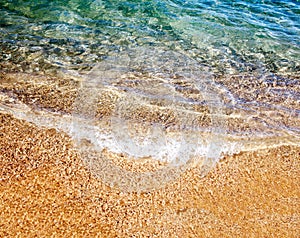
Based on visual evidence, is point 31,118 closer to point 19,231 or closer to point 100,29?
point 19,231

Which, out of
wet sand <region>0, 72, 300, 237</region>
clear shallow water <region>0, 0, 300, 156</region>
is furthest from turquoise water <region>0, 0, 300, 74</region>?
wet sand <region>0, 72, 300, 237</region>

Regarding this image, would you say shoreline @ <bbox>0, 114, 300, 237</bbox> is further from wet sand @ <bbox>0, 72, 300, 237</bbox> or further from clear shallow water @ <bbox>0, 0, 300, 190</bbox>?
clear shallow water @ <bbox>0, 0, 300, 190</bbox>

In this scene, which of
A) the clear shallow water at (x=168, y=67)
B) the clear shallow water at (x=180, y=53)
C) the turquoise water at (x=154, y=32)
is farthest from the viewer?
the turquoise water at (x=154, y=32)

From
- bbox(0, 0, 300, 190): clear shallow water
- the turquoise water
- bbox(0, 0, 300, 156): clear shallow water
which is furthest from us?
the turquoise water

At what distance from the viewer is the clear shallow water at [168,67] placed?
4609mm

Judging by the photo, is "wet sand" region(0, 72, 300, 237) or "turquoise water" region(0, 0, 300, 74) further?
"turquoise water" region(0, 0, 300, 74)

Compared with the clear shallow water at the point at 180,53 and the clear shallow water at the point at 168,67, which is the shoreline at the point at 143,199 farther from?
the clear shallow water at the point at 180,53

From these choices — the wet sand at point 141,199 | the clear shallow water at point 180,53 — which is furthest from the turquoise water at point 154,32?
the wet sand at point 141,199

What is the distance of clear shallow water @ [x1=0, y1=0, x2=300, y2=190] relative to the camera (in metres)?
4.61

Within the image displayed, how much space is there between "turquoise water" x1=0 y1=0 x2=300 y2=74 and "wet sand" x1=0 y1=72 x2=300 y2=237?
8.39 feet

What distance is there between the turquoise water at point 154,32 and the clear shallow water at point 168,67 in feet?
0.07

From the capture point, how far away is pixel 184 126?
15.7 ft

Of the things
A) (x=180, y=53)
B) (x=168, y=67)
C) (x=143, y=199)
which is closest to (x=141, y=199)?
(x=143, y=199)

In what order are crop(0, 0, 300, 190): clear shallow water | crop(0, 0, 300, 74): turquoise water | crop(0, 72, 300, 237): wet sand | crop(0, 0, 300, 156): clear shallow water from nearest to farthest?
crop(0, 72, 300, 237): wet sand → crop(0, 0, 300, 190): clear shallow water → crop(0, 0, 300, 156): clear shallow water → crop(0, 0, 300, 74): turquoise water
